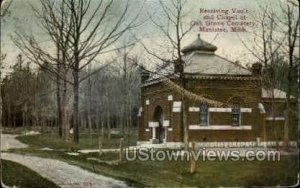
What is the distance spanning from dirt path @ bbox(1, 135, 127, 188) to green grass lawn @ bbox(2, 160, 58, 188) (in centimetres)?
4

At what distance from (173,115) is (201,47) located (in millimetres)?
661

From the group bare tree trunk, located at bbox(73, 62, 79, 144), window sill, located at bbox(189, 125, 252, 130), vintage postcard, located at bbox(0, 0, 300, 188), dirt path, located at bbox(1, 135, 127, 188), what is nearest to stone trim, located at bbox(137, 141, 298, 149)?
vintage postcard, located at bbox(0, 0, 300, 188)

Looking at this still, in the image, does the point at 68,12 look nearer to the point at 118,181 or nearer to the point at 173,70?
the point at 173,70

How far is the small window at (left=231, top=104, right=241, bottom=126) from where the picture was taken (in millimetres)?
4840

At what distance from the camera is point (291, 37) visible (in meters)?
4.88

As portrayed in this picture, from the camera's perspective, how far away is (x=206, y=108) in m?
4.85

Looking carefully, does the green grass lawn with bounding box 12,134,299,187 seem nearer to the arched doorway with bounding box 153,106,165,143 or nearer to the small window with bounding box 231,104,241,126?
the arched doorway with bounding box 153,106,165,143

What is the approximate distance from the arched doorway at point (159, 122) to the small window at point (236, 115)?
2.08 feet

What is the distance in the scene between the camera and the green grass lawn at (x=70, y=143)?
4.72 m

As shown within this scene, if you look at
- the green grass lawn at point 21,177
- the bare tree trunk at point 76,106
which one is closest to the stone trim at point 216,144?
the bare tree trunk at point 76,106

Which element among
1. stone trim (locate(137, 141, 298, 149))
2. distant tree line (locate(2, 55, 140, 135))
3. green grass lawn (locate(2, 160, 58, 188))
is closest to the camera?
green grass lawn (locate(2, 160, 58, 188))

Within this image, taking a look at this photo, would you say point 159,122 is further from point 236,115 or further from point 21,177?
point 21,177

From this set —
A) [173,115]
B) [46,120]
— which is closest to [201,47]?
[173,115]

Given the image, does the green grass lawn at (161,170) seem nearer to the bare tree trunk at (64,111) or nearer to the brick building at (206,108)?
the bare tree trunk at (64,111)
